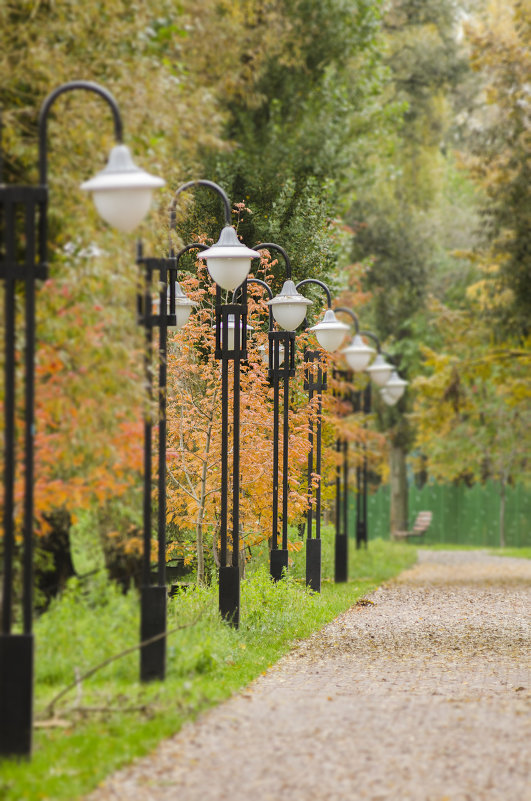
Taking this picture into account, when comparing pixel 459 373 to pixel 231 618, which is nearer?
pixel 231 618

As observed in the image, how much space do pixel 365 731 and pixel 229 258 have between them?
4613 mm

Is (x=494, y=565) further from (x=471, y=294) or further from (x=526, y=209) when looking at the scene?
(x=526, y=209)

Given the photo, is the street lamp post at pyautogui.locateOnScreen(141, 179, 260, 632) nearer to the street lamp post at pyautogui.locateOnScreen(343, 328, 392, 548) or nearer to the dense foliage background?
the dense foliage background

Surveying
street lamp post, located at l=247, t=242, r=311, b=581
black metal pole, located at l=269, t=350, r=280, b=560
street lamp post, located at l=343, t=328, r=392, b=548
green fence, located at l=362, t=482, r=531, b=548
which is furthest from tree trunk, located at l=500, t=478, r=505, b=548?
black metal pole, located at l=269, t=350, r=280, b=560

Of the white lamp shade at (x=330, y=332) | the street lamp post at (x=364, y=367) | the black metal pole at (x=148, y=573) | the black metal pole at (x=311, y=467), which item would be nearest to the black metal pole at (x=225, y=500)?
the black metal pole at (x=148, y=573)

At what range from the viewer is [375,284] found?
33906mm

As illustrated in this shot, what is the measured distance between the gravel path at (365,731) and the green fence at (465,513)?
28359 millimetres

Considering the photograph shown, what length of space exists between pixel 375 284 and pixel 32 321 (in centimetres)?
2779

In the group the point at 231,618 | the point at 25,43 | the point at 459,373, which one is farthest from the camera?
the point at 459,373

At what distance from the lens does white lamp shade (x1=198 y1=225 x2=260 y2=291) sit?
Answer: 401 inches

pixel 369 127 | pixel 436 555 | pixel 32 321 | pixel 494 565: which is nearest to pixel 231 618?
pixel 32 321

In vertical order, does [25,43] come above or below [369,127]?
below

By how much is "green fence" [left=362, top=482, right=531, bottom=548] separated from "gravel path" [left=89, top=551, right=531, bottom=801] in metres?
28.4

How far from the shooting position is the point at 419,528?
38.8 m
